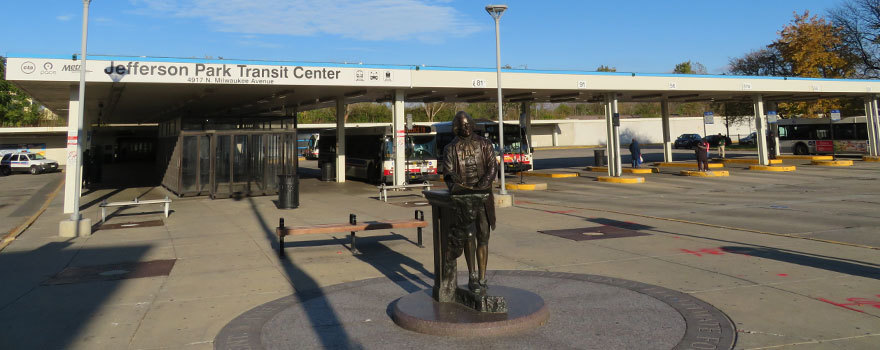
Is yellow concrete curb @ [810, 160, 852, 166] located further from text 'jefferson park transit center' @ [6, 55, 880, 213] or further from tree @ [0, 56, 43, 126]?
tree @ [0, 56, 43, 126]

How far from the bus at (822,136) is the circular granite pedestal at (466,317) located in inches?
1607

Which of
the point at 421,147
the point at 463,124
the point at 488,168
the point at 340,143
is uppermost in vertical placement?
the point at 340,143

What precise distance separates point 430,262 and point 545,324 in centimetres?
366

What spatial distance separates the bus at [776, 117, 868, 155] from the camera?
37.5 m

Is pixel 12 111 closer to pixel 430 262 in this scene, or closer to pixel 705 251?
pixel 430 262

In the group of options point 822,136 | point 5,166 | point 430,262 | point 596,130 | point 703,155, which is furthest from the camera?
point 596,130

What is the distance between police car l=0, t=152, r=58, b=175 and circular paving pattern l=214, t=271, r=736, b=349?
4956 centimetres

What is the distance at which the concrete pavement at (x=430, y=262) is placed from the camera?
557 cm

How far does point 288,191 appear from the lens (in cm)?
1691

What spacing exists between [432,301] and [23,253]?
28.8 feet

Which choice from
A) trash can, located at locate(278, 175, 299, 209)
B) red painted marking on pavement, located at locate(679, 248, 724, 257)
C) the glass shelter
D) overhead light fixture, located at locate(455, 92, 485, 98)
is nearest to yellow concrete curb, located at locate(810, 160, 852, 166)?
overhead light fixture, located at locate(455, 92, 485, 98)

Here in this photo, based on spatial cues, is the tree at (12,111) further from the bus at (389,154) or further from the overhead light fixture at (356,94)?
the overhead light fixture at (356,94)

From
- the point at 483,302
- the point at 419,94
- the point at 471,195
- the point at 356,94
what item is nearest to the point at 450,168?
the point at 471,195

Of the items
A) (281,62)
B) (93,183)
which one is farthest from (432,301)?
(93,183)
